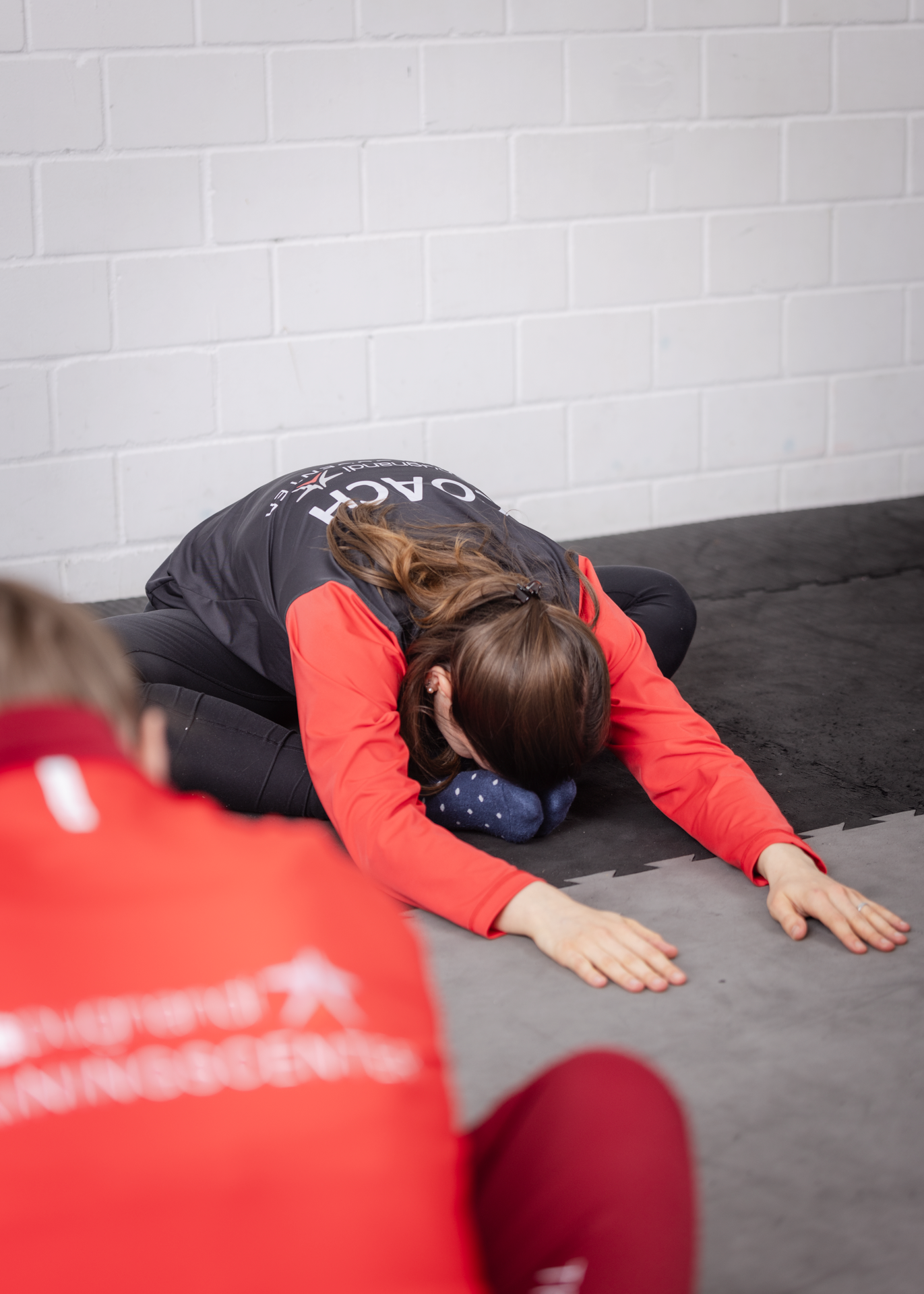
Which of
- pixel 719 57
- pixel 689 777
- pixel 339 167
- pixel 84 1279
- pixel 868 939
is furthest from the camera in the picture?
pixel 719 57

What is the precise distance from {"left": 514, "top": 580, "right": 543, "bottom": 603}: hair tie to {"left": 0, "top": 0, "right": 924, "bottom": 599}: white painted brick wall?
1685 mm

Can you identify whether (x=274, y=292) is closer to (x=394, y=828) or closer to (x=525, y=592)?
(x=525, y=592)

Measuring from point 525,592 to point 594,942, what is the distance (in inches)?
16.3

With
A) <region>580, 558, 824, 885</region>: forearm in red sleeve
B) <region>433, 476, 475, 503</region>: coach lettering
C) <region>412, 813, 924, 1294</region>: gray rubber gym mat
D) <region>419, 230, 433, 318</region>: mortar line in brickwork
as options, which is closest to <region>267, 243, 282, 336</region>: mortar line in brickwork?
<region>419, 230, 433, 318</region>: mortar line in brickwork

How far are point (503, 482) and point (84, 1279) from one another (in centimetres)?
289

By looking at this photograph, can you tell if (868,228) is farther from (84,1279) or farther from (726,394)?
(84,1279)

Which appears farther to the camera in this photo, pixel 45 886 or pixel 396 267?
pixel 396 267

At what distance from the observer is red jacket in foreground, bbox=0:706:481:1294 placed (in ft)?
1.65

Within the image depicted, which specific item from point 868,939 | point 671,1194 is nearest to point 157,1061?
point 671,1194

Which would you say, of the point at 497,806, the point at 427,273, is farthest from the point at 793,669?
the point at 427,273

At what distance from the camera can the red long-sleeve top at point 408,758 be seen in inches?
55.6

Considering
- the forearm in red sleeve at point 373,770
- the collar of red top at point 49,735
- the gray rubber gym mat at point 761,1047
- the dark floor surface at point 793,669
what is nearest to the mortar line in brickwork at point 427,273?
the dark floor surface at point 793,669

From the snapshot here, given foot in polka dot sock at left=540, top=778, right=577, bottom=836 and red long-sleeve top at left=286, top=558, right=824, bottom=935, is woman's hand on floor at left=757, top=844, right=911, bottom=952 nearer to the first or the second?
red long-sleeve top at left=286, top=558, right=824, bottom=935

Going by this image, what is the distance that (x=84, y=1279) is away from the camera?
0.51 m
